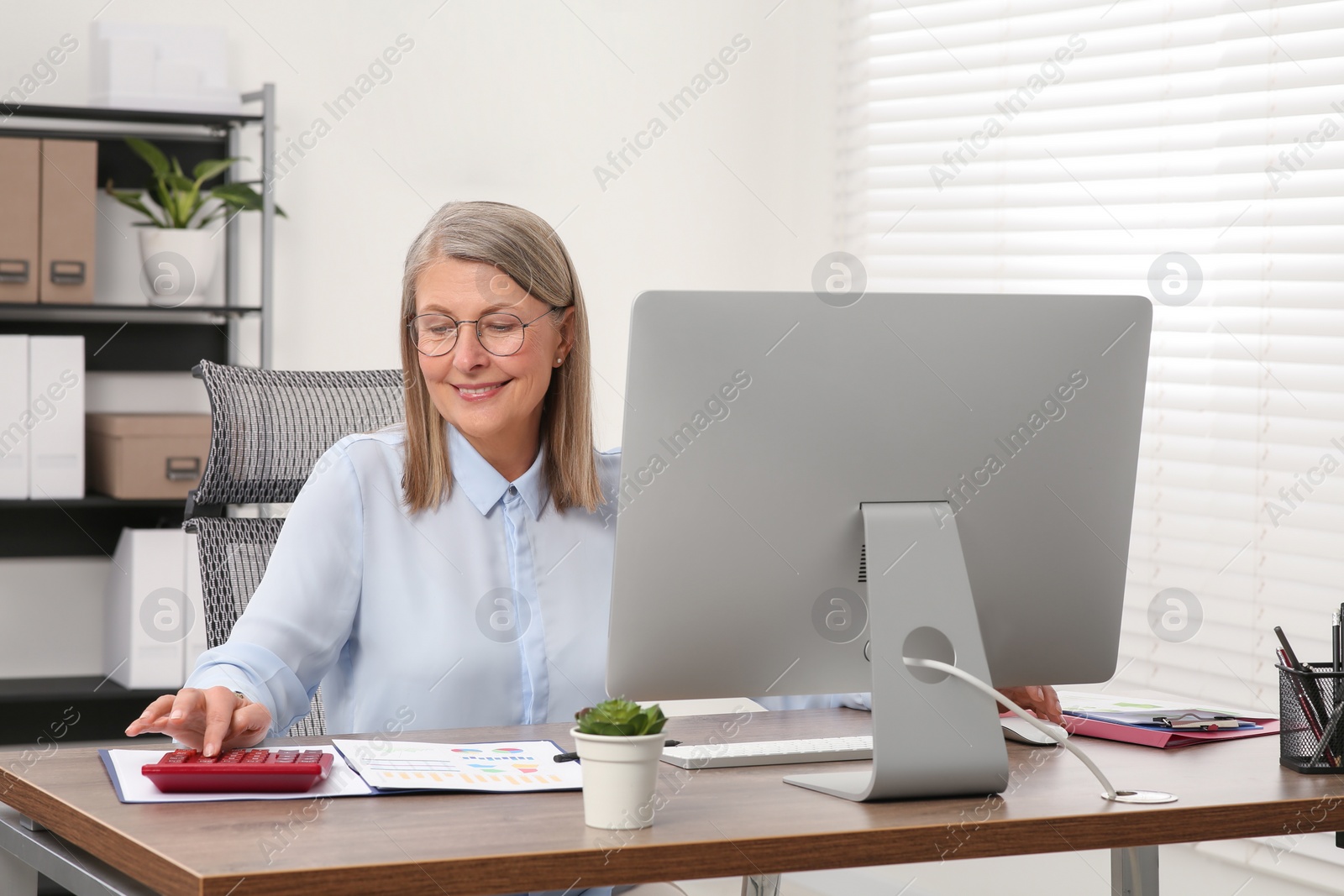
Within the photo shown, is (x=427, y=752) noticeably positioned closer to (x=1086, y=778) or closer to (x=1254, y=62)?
(x=1086, y=778)

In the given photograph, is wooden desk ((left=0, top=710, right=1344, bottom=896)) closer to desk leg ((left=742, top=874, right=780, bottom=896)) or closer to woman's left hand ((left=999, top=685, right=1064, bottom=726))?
woman's left hand ((left=999, top=685, right=1064, bottom=726))

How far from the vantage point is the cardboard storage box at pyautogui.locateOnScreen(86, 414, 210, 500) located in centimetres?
317

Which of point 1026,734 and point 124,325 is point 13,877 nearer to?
point 1026,734

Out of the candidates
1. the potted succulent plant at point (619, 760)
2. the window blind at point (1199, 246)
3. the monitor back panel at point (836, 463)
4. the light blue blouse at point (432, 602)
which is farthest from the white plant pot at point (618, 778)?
the window blind at point (1199, 246)

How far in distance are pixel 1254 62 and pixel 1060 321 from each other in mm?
1687

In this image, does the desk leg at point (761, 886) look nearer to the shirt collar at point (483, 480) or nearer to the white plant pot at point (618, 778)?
the shirt collar at point (483, 480)

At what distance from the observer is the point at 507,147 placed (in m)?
3.87

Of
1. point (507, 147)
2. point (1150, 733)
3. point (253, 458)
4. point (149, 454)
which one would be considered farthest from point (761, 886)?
point (507, 147)

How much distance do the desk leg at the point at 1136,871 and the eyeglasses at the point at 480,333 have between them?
0.90m

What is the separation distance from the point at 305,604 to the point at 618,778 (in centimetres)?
61

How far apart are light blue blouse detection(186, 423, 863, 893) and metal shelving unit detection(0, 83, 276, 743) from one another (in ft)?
5.77

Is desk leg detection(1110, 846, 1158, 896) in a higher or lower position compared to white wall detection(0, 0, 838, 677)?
lower

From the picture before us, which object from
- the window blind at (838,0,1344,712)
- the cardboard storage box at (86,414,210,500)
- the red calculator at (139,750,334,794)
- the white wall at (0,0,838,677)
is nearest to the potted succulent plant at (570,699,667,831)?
the red calculator at (139,750,334,794)

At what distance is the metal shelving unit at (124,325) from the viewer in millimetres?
3291
